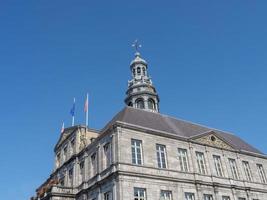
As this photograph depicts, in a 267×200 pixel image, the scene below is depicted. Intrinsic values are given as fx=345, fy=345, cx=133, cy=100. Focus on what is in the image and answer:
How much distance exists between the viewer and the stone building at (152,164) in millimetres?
29562

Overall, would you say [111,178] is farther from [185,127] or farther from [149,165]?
[185,127]

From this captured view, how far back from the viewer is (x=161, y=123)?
3656cm

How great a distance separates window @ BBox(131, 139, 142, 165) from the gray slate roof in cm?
221

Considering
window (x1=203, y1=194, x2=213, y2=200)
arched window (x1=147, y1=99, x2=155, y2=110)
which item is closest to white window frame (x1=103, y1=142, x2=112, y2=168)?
window (x1=203, y1=194, x2=213, y2=200)

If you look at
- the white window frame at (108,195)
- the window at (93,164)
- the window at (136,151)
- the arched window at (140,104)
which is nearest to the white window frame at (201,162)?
the window at (136,151)

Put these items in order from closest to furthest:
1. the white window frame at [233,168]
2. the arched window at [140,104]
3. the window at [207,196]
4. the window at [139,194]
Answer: the window at [139,194] < the window at [207,196] < the white window frame at [233,168] < the arched window at [140,104]

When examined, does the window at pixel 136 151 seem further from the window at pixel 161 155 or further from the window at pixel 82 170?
→ the window at pixel 82 170

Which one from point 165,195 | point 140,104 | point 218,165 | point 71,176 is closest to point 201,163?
point 218,165

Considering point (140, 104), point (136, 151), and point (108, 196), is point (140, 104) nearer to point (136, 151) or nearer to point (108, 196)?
point (136, 151)

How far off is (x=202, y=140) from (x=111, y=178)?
11.8m

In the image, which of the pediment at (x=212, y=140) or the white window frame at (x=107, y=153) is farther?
the pediment at (x=212, y=140)

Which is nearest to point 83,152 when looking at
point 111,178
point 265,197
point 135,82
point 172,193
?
point 111,178

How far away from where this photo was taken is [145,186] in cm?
2931

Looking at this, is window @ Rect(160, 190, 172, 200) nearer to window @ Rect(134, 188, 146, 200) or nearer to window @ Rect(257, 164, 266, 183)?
window @ Rect(134, 188, 146, 200)
